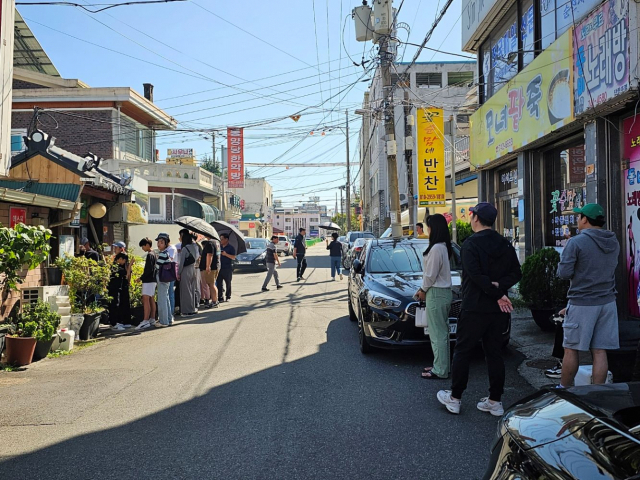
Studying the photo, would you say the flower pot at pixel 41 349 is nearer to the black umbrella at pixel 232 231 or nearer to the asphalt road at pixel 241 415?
the asphalt road at pixel 241 415

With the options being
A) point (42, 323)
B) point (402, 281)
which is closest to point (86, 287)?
point (42, 323)

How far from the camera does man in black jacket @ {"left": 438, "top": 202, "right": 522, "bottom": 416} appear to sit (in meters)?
4.58

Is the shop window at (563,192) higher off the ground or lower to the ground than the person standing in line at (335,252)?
higher

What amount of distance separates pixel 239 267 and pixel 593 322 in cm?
2085

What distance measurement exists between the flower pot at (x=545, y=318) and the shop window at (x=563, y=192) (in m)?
2.45

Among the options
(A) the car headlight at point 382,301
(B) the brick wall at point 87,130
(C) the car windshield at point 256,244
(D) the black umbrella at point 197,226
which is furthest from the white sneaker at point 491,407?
(B) the brick wall at point 87,130

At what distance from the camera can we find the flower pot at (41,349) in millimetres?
7484

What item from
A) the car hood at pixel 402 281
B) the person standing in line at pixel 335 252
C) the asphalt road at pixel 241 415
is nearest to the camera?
the asphalt road at pixel 241 415

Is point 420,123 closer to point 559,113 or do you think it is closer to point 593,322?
point 559,113

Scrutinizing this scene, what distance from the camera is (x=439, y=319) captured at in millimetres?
5633

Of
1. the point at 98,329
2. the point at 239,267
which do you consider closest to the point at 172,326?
the point at 98,329

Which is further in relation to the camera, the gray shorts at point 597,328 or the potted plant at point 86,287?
the potted plant at point 86,287

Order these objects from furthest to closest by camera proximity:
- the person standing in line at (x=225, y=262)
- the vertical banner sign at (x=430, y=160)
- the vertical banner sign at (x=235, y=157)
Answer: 1. the vertical banner sign at (x=235, y=157)
2. the vertical banner sign at (x=430, y=160)
3. the person standing in line at (x=225, y=262)

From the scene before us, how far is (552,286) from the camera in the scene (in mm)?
7840
